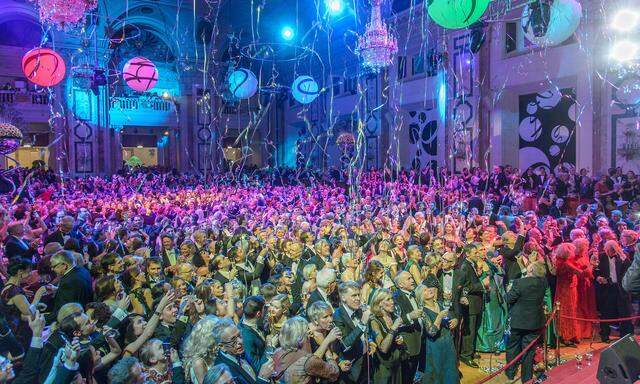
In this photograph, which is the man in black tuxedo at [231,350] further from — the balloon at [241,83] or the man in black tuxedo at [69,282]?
the balloon at [241,83]

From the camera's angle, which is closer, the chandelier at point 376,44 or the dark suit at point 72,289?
the dark suit at point 72,289

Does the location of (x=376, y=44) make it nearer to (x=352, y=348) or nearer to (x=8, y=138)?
(x=352, y=348)

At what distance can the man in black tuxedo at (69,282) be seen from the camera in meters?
5.04

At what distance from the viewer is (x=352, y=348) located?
423 cm

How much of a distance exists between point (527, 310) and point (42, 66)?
10415 millimetres

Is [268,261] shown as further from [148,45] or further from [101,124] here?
[148,45]

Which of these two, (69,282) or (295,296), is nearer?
(69,282)

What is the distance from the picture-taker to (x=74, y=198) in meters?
13.3

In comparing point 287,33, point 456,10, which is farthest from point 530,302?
point 287,33

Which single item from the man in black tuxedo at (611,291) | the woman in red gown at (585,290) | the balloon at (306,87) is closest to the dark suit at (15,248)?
the woman in red gown at (585,290)

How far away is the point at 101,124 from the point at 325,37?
1208 cm

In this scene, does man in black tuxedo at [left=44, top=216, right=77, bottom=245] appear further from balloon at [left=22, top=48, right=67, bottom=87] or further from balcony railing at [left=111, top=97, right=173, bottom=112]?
balcony railing at [left=111, top=97, right=173, bottom=112]

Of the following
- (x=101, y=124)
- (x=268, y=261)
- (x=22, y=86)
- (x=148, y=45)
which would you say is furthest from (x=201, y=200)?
(x=148, y=45)

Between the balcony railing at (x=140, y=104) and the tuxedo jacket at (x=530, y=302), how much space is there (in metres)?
27.3
